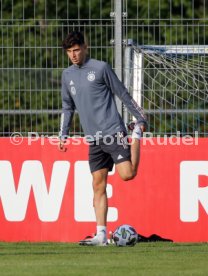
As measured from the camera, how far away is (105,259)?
11.6 m

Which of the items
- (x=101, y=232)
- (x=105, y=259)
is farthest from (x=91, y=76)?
(x=105, y=259)

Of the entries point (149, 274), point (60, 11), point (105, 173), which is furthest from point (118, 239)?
point (60, 11)

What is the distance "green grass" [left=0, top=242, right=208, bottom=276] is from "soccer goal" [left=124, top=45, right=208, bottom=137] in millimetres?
1794

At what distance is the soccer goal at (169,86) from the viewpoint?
14.9m

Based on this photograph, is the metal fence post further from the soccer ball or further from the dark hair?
the soccer ball

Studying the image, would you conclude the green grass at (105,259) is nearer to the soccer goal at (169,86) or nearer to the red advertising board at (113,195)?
the red advertising board at (113,195)

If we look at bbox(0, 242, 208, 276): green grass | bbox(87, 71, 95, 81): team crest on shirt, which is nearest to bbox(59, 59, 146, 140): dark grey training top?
bbox(87, 71, 95, 81): team crest on shirt

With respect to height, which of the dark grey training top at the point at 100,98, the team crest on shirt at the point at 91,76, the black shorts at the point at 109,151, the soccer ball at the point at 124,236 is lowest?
the soccer ball at the point at 124,236

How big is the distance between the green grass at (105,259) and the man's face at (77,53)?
6.27 ft

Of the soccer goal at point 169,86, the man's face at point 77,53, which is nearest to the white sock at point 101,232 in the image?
the man's face at point 77,53

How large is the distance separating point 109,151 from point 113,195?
1.66m

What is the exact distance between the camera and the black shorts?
42.7 feet

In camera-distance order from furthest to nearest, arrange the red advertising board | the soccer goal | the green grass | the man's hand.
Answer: the soccer goal, the red advertising board, the man's hand, the green grass

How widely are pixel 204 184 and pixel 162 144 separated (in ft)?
2.17
